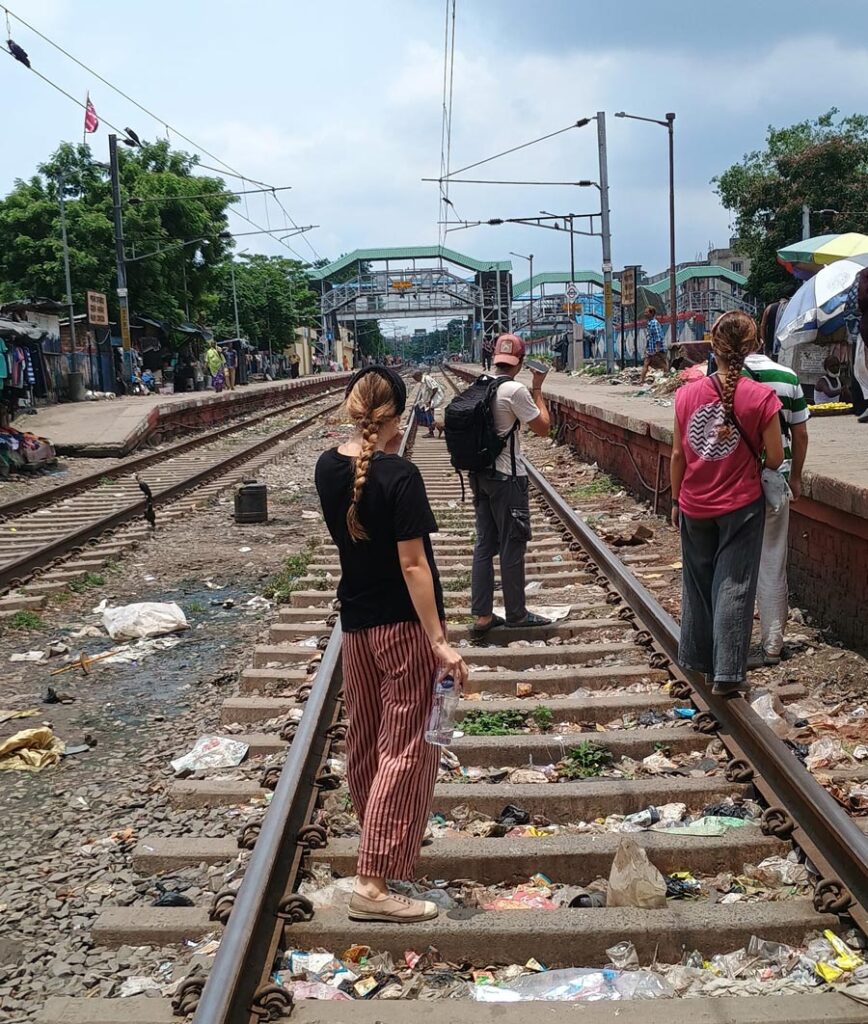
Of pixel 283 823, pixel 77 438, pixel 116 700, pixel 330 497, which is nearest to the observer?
pixel 330 497

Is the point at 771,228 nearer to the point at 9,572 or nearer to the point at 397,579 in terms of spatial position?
the point at 9,572

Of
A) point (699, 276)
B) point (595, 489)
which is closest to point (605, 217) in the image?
point (595, 489)

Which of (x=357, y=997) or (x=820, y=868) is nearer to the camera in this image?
(x=357, y=997)

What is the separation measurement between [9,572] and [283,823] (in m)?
6.04

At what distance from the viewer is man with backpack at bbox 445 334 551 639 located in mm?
5809

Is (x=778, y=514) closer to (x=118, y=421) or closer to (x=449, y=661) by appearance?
(x=449, y=661)

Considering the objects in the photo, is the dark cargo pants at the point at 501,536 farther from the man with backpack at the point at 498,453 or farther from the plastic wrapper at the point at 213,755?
the plastic wrapper at the point at 213,755

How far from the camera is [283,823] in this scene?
3695mm

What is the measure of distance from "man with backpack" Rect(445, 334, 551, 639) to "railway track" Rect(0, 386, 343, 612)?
3.92 metres

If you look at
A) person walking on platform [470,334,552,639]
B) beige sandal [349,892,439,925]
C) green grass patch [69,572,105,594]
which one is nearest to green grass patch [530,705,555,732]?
person walking on platform [470,334,552,639]

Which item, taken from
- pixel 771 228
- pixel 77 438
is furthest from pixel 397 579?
pixel 771 228

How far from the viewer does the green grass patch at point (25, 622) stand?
24.9 feet

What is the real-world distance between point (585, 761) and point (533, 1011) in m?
1.76

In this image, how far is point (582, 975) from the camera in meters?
3.09
